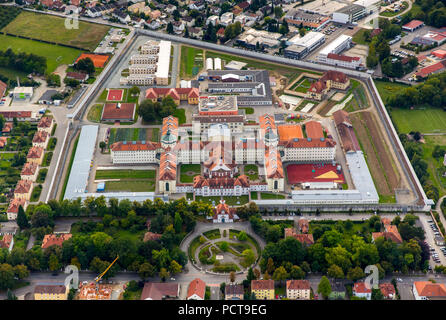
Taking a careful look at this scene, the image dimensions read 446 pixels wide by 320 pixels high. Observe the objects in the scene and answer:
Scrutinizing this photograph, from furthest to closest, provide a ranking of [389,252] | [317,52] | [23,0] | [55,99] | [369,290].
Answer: [23,0] → [317,52] → [55,99] → [389,252] → [369,290]

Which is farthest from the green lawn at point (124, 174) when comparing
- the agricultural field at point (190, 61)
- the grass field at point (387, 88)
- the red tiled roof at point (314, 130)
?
the grass field at point (387, 88)

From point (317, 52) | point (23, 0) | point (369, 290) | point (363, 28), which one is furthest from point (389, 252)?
point (23, 0)

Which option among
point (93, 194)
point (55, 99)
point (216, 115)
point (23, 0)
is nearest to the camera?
point (93, 194)

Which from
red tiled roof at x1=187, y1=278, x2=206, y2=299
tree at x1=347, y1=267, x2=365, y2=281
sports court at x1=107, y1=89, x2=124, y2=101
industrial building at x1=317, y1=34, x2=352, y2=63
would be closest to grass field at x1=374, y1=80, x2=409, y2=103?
industrial building at x1=317, y1=34, x2=352, y2=63

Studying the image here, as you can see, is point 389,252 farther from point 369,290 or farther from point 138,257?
point 138,257

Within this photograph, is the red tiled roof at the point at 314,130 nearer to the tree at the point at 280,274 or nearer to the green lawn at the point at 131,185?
the green lawn at the point at 131,185

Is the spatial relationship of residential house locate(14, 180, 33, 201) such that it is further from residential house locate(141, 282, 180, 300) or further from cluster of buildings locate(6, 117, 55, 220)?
residential house locate(141, 282, 180, 300)
